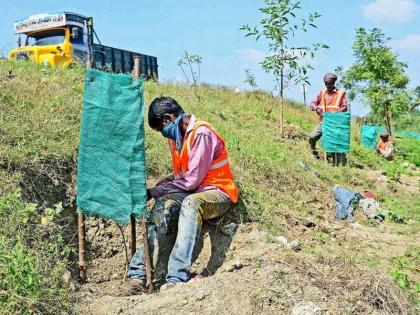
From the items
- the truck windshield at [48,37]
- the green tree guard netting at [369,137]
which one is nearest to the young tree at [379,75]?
the green tree guard netting at [369,137]

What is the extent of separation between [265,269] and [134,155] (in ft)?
4.60

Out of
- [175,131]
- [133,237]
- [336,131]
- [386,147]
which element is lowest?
[133,237]

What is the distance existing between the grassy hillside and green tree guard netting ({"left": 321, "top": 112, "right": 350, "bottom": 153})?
1.50 feet

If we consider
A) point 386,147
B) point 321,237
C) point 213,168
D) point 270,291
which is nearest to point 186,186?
point 213,168

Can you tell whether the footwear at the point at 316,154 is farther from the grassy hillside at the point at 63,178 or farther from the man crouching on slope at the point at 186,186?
the man crouching on slope at the point at 186,186

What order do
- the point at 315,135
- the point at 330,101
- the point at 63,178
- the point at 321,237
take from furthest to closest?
the point at 315,135 < the point at 330,101 < the point at 321,237 < the point at 63,178

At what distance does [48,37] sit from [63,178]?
9775 millimetres

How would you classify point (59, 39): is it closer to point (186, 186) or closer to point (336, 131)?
point (336, 131)

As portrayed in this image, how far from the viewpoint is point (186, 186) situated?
176 inches

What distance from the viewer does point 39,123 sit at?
5.63m

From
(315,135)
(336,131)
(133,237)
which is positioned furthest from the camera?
(315,135)

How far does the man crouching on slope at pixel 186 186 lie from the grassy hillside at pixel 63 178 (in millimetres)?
728

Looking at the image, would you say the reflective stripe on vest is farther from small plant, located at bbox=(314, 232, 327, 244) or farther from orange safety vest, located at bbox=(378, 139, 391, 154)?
small plant, located at bbox=(314, 232, 327, 244)

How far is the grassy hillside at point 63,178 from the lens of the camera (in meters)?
3.60
